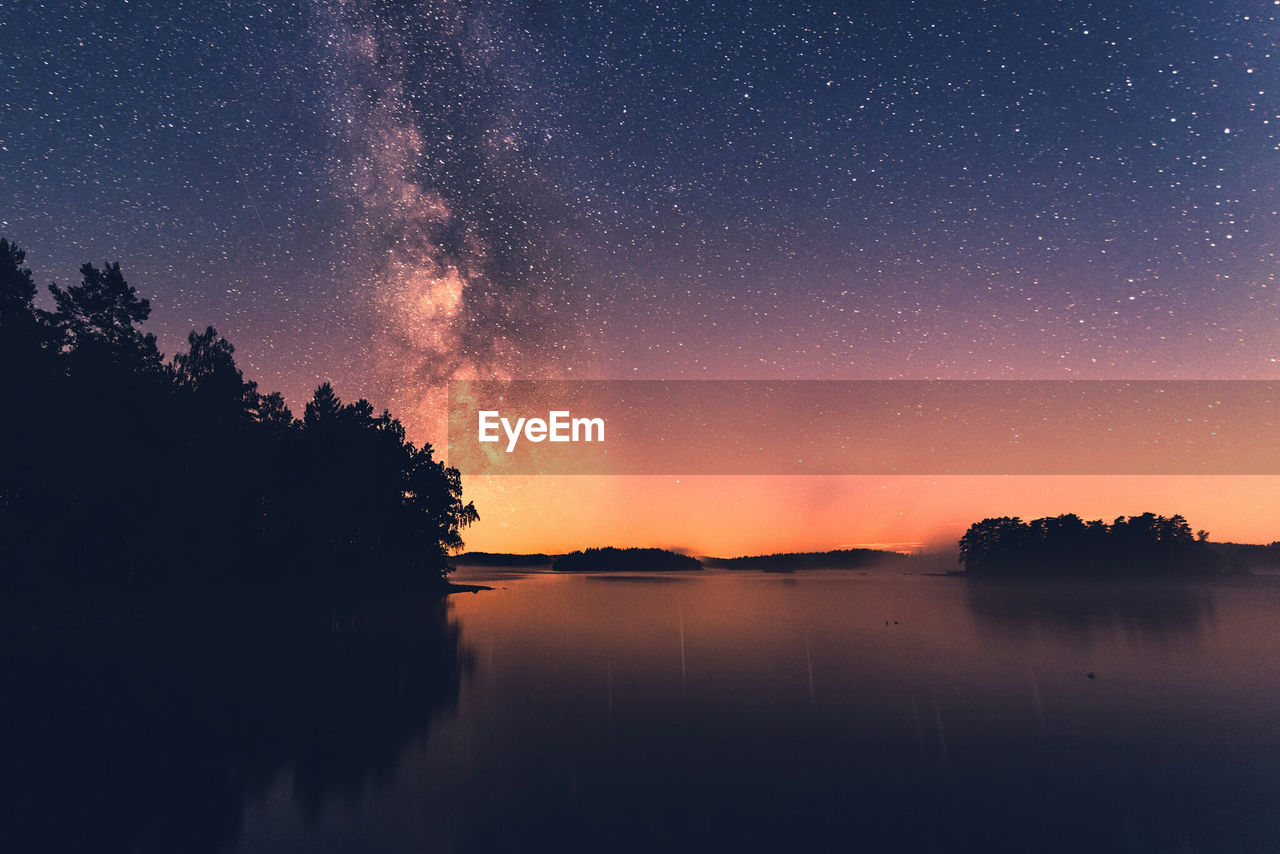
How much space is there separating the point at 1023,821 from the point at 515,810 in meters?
10.4

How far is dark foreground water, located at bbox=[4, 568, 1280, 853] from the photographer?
10391 millimetres

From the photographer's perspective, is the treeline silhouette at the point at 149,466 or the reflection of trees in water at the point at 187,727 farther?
the treeline silhouette at the point at 149,466

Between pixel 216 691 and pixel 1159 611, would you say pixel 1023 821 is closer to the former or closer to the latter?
pixel 216 691

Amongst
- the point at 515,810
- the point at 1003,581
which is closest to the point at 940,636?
the point at 515,810

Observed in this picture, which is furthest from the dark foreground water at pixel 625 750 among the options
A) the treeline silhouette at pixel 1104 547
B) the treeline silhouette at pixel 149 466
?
the treeline silhouette at pixel 1104 547

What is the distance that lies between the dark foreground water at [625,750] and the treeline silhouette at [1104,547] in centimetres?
14182

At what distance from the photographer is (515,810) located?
442 inches

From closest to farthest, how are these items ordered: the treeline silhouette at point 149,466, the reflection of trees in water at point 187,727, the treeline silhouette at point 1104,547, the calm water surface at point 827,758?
the reflection of trees in water at point 187,727
the calm water surface at point 827,758
the treeline silhouette at point 149,466
the treeline silhouette at point 1104,547

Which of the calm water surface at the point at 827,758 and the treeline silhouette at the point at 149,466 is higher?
the treeline silhouette at the point at 149,466

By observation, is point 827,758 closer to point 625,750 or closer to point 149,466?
point 625,750

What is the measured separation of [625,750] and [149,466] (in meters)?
40.7

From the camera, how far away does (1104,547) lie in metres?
145

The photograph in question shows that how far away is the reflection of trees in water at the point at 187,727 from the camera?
406 inches

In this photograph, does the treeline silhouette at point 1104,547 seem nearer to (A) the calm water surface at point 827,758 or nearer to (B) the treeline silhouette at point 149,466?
(A) the calm water surface at point 827,758
